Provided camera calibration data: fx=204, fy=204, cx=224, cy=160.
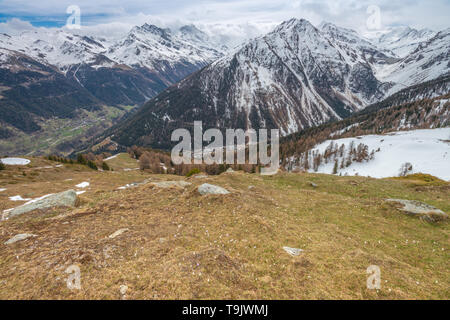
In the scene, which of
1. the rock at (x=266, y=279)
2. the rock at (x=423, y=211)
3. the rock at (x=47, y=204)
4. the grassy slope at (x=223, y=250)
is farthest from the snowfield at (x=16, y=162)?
the rock at (x=423, y=211)

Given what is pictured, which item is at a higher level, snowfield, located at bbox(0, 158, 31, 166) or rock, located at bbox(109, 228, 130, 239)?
rock, located at bbox(109, 228, 130, 239)

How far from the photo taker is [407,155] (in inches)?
5704

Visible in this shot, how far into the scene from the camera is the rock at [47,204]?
909 inches

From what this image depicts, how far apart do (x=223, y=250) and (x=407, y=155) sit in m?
184

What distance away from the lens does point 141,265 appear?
40.2 feet

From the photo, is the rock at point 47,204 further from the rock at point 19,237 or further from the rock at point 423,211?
the rock at point 423,211

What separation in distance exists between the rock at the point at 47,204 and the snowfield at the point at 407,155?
15266 centimetres

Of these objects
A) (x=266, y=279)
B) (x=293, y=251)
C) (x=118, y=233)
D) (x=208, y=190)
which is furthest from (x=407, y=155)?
(x=118, y=233)

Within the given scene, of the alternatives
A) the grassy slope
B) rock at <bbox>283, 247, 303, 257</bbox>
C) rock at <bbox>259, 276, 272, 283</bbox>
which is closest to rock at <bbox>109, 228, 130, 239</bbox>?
the grassy slope

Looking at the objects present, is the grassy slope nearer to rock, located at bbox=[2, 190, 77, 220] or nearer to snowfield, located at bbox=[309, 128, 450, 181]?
rock, located at bbox=[2, 190, 77, 220]

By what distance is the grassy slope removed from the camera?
10586 millimetres

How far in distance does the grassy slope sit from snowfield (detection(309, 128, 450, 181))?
128408 mm
